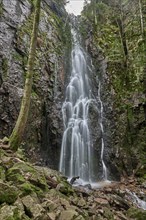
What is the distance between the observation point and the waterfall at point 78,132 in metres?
13.3

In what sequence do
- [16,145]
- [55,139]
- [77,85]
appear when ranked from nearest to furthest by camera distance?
[16,145]
[55,139]
[77,85]

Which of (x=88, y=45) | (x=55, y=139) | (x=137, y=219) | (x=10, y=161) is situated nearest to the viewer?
(x=10, y=161)

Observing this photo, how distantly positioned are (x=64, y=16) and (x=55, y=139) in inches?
548

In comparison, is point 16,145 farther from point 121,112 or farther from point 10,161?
point 121,112

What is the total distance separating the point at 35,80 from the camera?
531 inches

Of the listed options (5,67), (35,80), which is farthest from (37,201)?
(35,80)

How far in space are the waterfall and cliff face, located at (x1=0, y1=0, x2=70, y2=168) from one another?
0.56m

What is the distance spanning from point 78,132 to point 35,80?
4.02 meters

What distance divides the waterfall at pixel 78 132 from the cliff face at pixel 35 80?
0.56 m

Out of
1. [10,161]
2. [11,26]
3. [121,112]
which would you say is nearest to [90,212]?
[10,161]

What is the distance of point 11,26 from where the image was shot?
1426 centimetres

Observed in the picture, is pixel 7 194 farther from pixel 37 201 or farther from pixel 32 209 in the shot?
pixel 37 201

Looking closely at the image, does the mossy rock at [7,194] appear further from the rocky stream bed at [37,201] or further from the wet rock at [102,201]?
the wet rock at [102,201]

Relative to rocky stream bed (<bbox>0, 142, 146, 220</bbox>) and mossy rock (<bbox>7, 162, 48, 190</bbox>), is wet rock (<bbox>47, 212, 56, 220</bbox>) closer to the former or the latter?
rocky stream bed (<bbox>0, 142, 146, 220</bbox>)
